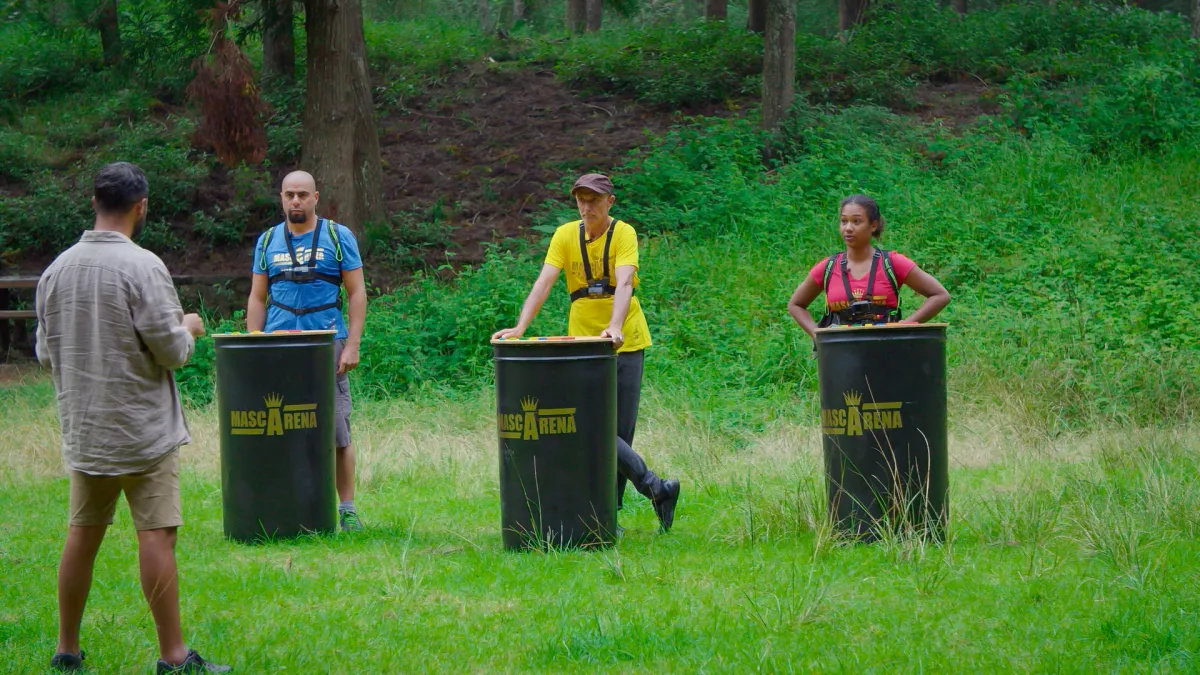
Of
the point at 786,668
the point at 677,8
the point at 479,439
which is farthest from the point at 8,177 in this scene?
the point at 677,8

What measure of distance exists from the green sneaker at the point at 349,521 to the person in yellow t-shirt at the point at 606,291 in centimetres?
146

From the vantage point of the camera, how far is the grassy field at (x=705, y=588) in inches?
166

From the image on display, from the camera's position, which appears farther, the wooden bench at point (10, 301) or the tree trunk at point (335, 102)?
the wooden bench at point (10, 301)

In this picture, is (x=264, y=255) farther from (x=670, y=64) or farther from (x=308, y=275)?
(x=670, y=64)

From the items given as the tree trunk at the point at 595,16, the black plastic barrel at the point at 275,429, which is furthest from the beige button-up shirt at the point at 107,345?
the tree trunk at the point at 595,16

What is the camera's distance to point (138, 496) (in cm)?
404

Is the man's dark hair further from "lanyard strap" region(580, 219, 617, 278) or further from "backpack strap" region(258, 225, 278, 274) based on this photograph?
"lanyard strap" region(580, 219, 617, 278)

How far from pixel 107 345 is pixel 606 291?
2.91m

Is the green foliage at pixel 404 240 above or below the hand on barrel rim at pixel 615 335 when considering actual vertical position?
above

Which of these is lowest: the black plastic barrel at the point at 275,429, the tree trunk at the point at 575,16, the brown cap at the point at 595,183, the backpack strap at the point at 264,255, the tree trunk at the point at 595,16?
the black plastic barrel at the point at 275,429

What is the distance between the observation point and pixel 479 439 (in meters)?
9.52

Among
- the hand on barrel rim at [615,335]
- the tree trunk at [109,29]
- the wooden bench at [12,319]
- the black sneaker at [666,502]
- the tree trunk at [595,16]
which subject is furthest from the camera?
the tree trunk at [595,16]

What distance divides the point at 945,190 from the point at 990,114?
137 inches

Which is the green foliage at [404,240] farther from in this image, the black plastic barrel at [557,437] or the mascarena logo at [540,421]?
the mascarena logo at [540,421]
